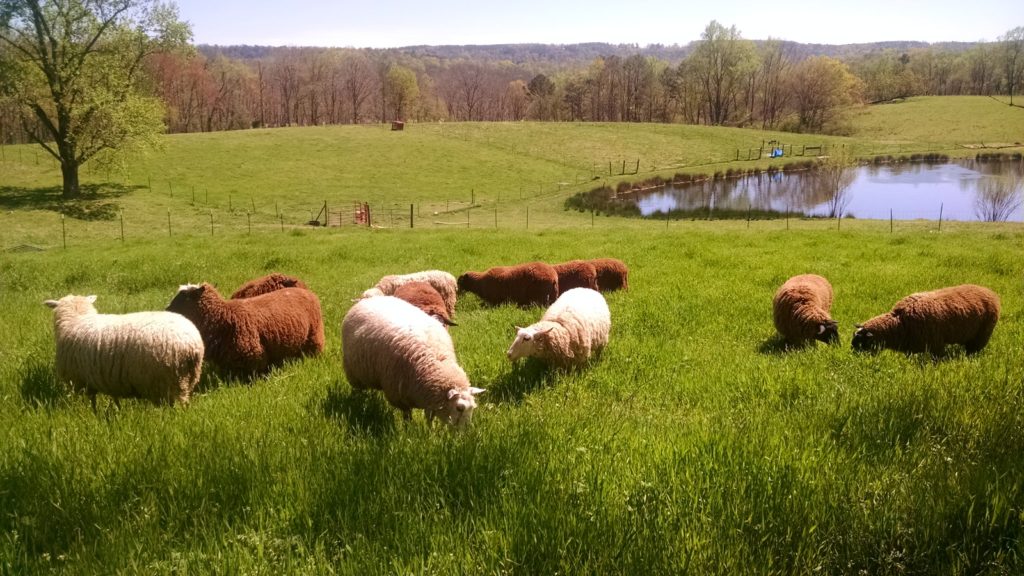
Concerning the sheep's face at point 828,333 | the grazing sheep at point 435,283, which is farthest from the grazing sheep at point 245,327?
the sheep's face at point 828,333

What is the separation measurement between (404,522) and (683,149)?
7725cm

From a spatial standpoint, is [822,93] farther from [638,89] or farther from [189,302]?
[189,302]

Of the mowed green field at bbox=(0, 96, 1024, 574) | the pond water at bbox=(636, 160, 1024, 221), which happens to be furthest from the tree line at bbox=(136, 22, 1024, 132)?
the mowed green field at bbox=(0, 96, 1024, 574)

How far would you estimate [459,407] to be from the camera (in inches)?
194

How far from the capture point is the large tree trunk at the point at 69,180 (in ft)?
124

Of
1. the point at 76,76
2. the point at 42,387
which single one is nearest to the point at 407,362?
the point at 42,387

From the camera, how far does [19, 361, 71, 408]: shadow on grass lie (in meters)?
5.55

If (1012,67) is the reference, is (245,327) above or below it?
below

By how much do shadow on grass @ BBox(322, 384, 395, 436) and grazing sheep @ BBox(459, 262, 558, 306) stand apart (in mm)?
5343

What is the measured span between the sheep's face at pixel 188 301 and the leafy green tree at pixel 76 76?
36641mm

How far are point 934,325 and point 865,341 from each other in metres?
0.86

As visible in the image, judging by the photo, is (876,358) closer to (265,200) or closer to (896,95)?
(265,200)

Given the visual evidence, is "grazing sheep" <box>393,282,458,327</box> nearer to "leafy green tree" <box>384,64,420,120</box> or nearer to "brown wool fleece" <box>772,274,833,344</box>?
"brown wool fleece" <box>772,274,833,344</box>

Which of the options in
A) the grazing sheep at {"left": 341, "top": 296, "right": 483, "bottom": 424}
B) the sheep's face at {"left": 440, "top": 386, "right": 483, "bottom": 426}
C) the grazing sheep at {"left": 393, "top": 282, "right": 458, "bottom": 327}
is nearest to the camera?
the sheep's face at {"left": 440, "top": 386, "right": 483, "bottom": 426}
